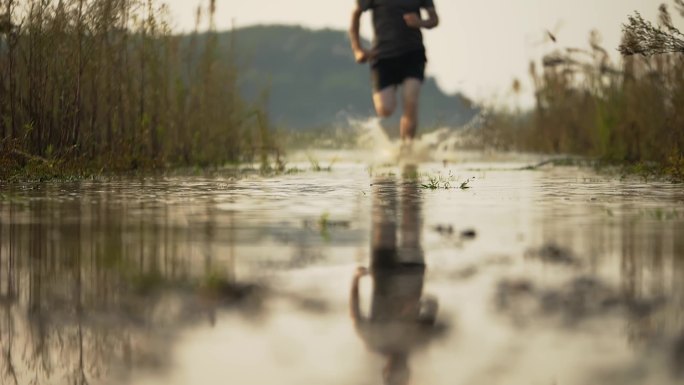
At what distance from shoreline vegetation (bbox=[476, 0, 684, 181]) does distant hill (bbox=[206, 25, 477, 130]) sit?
49.6 metres

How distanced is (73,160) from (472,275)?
6.17 m

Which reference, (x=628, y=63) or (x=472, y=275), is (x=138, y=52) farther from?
(x=472, y=275)

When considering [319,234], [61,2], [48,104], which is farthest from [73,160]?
[319,234]

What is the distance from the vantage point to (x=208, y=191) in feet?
25.1

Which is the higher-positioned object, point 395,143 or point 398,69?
point 398,69

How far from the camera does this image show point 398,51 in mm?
11812

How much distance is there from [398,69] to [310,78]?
7095 cm

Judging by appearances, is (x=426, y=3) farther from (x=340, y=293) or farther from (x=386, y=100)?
(x=340, y=293)

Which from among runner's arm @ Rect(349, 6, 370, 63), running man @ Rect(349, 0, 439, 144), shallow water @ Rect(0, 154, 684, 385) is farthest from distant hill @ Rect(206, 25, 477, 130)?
shallow water @ Rect(0, 154, 684, 385)

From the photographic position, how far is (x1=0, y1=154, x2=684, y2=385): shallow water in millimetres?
2330

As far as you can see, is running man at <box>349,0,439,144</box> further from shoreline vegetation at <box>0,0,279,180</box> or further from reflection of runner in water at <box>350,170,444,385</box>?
reflection of runner in water at <box>350,170,444,385</box>

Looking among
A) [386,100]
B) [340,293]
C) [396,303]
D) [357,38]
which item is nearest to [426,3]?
[357,38]

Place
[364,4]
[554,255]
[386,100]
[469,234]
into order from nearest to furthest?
1. [554,255]
2. [469,234]
3. [386,100]
4. [364,4]

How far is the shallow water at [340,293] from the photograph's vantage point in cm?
233
